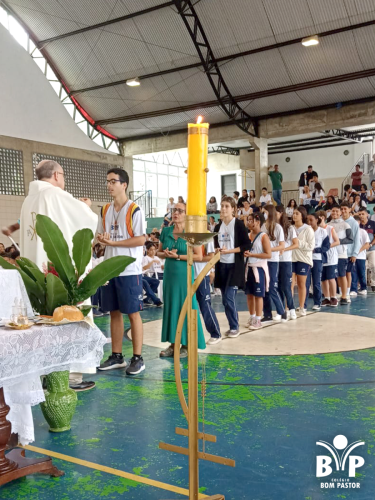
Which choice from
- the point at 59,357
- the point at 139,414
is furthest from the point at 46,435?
the point at 59,357

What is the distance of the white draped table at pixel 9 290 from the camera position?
268 centimetres

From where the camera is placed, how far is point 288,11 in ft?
45.1

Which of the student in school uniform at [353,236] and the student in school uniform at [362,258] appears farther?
the student in school uniform at [362,258]

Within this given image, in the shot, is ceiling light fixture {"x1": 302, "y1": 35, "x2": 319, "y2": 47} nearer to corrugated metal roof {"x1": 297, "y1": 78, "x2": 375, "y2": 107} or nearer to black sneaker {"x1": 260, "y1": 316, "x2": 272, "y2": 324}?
corrugated metal roof {"x1": 297, "y1": 78, "x2": 375, "y2": 107}

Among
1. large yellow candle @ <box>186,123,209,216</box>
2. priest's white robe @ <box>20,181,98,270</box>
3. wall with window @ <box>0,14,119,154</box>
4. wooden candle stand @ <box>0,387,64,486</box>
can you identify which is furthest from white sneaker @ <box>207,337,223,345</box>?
wall with window @ <box>0,14,119,154</box>

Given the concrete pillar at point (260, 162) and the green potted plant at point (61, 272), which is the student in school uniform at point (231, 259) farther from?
the concrete pillar at point (260, 162)

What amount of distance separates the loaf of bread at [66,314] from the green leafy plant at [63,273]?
0.20 metres

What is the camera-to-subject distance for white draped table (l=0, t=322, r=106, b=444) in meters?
2.36

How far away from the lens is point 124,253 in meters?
4.57

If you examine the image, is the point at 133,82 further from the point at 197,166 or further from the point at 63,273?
the point at 197,166

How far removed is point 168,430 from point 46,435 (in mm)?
747

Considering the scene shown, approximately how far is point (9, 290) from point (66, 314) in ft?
1.13

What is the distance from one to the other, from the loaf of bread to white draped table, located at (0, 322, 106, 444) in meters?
0.04

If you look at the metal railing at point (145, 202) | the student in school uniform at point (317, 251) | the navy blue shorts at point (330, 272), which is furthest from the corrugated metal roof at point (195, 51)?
the navy blue shorts at point (330, 272)
